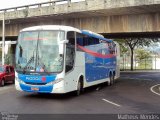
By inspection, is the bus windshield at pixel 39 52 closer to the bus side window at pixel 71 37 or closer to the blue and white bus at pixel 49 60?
the blue and white bus at pixel 49 60

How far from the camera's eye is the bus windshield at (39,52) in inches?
622

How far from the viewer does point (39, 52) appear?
16.0 meters

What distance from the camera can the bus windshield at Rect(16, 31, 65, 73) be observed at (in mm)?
15805

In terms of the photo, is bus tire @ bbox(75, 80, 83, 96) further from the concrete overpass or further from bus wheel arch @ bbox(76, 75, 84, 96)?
the concrete overpass

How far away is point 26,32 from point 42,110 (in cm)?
536

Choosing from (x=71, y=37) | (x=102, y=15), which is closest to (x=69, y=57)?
(x=71, y=37)

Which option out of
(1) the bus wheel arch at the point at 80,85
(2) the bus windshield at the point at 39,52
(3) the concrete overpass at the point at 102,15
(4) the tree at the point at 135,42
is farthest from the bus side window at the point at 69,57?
(4) the tree at the point at 135,42

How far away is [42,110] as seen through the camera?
12492mm

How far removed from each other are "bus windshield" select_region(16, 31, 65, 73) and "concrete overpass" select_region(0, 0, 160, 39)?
9.33 metres

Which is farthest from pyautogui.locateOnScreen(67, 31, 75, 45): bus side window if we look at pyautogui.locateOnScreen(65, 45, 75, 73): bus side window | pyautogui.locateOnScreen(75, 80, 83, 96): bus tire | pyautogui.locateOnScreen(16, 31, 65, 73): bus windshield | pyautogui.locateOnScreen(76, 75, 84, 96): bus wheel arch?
pyautogui.locateOnScreen(75, 80, 83, 96): bus tire

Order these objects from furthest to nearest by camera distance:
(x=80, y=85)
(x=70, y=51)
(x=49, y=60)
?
(x=80, y=85), (x=70, y=51), (x=49, y=60)

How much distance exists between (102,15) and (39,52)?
42.2 ft

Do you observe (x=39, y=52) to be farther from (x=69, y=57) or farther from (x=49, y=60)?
(x=69, y=57)

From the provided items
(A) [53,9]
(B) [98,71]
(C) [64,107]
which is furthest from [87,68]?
(A) [53,9]
